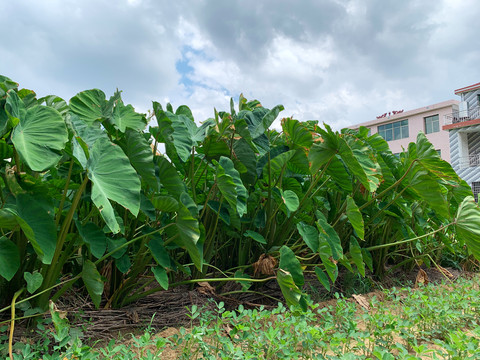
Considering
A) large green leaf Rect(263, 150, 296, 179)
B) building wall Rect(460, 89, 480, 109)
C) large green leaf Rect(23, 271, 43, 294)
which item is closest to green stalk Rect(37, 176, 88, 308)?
large green leaf Rect(23, 271, 43, 294)

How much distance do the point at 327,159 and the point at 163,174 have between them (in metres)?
0.81

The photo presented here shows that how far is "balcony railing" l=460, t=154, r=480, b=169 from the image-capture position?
17500 millimetres

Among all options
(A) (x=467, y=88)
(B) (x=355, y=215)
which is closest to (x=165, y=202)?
(B) (x=355, y=215)

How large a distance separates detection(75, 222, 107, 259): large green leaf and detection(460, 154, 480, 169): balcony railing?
1982 centimetres

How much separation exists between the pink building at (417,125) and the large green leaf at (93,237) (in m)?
19.3

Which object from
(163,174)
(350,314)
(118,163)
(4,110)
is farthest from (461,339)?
(4,110)

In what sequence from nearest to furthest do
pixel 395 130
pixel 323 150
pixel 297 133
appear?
pixel 323 150
pixel 297 133
pixel 395 130

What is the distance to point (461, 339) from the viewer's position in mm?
1365

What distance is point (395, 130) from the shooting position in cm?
2247

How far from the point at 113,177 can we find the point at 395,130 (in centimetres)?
2392

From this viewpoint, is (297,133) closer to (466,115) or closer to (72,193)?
(72,193)

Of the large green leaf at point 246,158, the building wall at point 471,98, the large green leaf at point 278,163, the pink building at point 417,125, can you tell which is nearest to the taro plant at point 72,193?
the large green leaf at point 246,158

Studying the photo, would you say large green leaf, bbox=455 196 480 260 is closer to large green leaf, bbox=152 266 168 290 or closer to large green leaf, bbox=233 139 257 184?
large green leaf, bbox=233 139 257 184

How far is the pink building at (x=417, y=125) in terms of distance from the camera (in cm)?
1914
